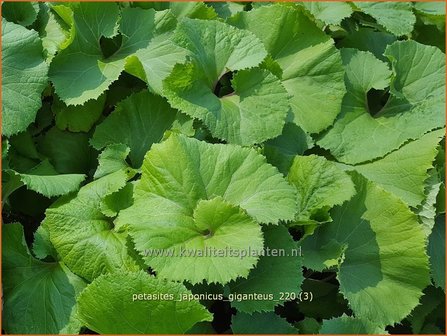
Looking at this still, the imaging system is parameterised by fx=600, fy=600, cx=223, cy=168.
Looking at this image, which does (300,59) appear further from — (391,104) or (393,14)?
(393,14)

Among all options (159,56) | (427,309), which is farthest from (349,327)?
(159,56)

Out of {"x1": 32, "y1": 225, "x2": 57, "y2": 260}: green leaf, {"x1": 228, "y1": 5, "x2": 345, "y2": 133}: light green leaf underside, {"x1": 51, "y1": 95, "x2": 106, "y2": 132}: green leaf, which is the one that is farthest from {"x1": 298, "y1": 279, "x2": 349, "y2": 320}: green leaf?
{"x1": 51, "y1": 95, "x2": 106, "y2": 132}: green leaf

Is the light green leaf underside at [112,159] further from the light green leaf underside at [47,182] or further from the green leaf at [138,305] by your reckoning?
the green leaf at [138,305]

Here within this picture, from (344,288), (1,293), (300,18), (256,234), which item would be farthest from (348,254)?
(1,293)

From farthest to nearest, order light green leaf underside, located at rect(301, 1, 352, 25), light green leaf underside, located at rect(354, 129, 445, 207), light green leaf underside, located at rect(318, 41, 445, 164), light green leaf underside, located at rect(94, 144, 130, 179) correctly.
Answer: light green leaf underside, located at rect(301, 1, 352, 25) → light green leaf underside, located at rect(318, 41, 445, 164) → light green leaf underside, located at rect(354, 129, 445, 207) → light green leaf underside, located at rect(94, 144, 130, 179)

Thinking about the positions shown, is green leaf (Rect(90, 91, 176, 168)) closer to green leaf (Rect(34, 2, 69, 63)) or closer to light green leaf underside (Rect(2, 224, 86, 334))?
green leaf (Rect(34, 2, 69, 63))

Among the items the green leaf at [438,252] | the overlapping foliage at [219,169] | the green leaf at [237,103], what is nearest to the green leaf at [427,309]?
the overlapping foliage at [219,169]
